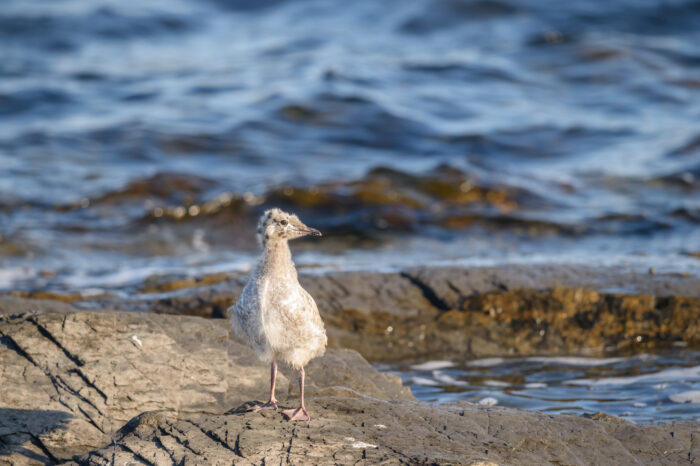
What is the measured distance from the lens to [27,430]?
15.9 feet

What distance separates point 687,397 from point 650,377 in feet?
1.73

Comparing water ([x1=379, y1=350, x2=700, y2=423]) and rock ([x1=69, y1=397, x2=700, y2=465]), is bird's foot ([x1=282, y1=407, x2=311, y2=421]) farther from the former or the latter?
water ([x1=379, y1=350, x2=700, y2=423])

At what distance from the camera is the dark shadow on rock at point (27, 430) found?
15.6 feet

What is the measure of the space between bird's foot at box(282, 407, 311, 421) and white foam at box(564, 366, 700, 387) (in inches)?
127

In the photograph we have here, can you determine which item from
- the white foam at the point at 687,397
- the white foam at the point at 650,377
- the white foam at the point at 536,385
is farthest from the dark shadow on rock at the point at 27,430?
the white foam at the point at 687,397

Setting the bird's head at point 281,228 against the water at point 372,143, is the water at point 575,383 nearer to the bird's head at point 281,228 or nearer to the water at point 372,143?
the water at point 372,143

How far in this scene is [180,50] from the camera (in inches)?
935

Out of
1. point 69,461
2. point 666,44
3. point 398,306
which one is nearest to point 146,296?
point 398,306

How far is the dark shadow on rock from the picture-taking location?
4.77 metres

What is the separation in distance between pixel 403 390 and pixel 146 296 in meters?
3.85

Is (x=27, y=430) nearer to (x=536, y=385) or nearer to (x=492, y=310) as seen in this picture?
(x=536, y=385)

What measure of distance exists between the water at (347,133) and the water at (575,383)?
6.85 ft

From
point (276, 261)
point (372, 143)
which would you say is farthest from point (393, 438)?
point (372, 143)

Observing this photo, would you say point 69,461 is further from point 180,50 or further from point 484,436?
point 180,50
